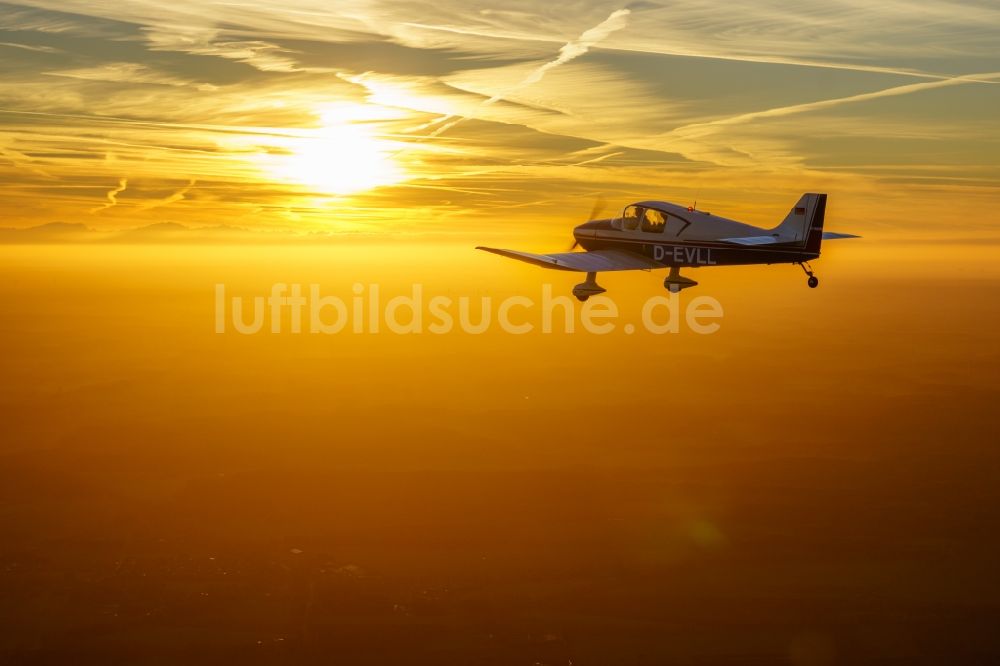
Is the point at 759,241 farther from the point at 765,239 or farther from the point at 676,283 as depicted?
the point at 676,283

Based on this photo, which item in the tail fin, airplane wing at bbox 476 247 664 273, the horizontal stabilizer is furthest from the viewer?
airplane wing at bbox 476 247 664 273

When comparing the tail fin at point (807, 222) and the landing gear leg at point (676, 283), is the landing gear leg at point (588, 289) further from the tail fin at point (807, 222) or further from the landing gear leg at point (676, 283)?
the tail fin at point (807, 222)

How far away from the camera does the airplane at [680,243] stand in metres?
32.0

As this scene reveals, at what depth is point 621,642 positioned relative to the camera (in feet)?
589

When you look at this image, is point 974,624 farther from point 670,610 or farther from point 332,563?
point 332,563

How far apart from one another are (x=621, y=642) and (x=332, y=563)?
251ft

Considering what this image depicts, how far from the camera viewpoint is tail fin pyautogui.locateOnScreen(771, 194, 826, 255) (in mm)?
31531

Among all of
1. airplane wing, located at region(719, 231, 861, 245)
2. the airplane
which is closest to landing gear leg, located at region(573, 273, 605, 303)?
the airplane

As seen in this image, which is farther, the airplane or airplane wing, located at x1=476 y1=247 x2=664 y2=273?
airplane wing, located at x1=476 y1=247 x2=664 y2=273

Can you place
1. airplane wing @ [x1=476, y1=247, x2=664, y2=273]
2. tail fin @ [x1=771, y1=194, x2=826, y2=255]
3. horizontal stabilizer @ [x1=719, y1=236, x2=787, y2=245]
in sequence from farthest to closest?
airplane wing @ [x1=476, y1=247, x2=664, y2=273] < horizontal stabilizer @ [x1=719, y1=236, x2=787, y2=245] < tail fin @ [x1=771, y1=194, x2=826, y2=255]

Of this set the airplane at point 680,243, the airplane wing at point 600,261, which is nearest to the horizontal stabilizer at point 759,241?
the airplane at point 680,243

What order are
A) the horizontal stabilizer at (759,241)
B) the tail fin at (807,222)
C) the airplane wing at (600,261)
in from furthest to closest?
the airplane wing at (600,261)
the horizontal stabilizer at (759,241)
the tail fin at (807,222)

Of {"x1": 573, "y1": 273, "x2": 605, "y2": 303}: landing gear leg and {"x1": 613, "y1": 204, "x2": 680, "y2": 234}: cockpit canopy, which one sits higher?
{"x1": 613, "y1": 204, "x2": 680, "y2": 234}: cockpit canopy

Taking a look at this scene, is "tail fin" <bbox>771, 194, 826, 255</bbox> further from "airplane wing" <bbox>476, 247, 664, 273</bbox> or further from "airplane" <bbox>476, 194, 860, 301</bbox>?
"airplane wing" <bbox>476, 247, 664, 273</bbox>
